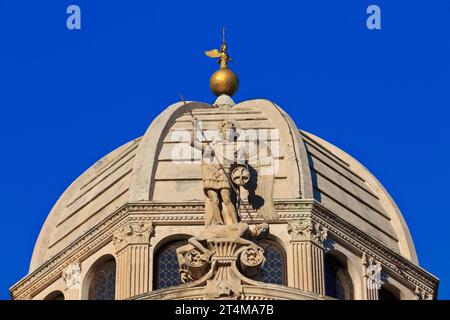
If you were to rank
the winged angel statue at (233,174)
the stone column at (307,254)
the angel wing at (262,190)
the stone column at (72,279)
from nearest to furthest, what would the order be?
the winged angel statue at (233,174), the angel wing at (262,190), the stone column at (307,254), the stone column at (72,279)

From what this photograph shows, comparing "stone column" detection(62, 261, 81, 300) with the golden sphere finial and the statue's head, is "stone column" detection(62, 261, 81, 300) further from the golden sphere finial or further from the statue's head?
the golden sphere finial

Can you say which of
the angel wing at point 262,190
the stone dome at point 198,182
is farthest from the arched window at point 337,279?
the angel wing at point 262,190

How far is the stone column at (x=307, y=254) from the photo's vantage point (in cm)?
8606

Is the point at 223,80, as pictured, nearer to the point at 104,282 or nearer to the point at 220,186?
the point at 104,282

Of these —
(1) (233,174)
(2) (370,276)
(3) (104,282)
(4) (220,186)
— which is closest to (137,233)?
(3) (104,282)

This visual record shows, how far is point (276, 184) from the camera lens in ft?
291

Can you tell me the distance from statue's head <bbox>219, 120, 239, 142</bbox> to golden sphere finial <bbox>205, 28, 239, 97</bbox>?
10.5 m

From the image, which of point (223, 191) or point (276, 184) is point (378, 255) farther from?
point (223, 191)

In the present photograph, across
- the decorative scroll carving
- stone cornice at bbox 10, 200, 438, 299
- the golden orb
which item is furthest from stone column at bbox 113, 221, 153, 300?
the golden orb

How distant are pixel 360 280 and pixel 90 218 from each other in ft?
29.2

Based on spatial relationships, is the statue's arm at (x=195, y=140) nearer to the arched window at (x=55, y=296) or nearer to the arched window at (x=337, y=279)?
the arched window at (x=337, y=279)

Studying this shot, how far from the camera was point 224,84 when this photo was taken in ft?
319
